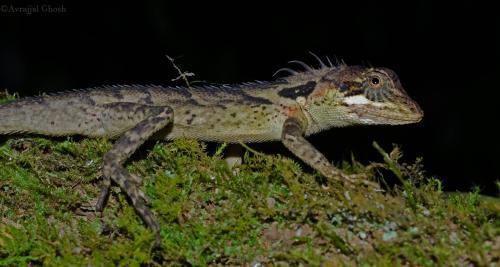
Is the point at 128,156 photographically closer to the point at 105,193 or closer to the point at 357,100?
the point at 105,193

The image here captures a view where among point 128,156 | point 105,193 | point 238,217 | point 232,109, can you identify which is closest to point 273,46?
point 232,109

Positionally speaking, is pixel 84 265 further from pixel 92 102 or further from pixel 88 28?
pixel 88 28

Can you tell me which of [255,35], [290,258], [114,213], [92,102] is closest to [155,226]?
[114,213]

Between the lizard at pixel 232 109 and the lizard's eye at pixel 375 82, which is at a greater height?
the lizard's eye at pixel 375 82

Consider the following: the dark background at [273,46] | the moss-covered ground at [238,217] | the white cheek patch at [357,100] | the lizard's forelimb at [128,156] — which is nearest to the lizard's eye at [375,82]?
the white cheek patch at [357,100]

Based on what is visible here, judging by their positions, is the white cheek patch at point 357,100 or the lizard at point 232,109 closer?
the lizard at point 232,109

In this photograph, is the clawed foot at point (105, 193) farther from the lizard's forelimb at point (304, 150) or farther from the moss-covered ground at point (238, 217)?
the lizard's forelimb at point (304, 150)

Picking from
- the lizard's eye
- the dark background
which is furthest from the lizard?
the dark background
